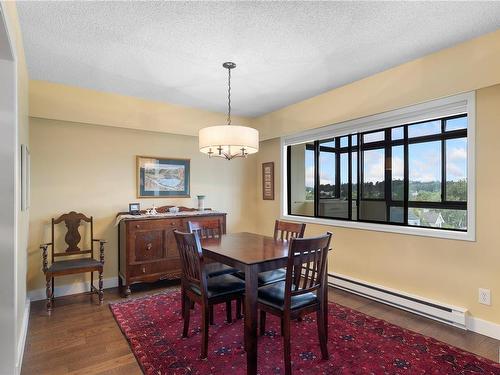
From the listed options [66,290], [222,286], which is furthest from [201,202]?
[222,286]

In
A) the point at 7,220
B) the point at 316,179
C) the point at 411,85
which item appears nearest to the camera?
the point at 7,220

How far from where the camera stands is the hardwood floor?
2205 mm

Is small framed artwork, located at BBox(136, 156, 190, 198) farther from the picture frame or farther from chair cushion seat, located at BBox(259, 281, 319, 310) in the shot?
chair cushion seat, located at BBox(259, 281, 319, 310)

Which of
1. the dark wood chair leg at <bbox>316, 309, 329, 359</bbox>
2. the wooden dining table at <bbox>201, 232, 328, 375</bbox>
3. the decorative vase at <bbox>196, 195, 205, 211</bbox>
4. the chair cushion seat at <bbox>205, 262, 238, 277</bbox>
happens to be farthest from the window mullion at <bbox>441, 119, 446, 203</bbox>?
the decorative vase at <bbox>196, 195, 205, 211</bbox>

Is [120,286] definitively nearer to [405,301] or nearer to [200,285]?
[200,285]

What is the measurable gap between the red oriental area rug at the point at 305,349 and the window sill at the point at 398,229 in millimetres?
948

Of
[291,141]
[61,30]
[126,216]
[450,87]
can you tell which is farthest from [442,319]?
[61,30]

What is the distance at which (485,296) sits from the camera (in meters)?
2.62

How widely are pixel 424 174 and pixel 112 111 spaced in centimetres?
394

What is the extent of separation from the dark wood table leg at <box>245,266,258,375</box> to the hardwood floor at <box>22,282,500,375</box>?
0.81m

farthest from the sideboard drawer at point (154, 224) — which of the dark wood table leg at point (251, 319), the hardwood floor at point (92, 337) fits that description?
the dark wood table leg at point (251, 319)

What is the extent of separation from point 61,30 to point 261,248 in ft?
7.83

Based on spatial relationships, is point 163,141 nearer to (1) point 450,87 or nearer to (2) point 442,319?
(1) point 450,87

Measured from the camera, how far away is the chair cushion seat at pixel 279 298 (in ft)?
6.96
